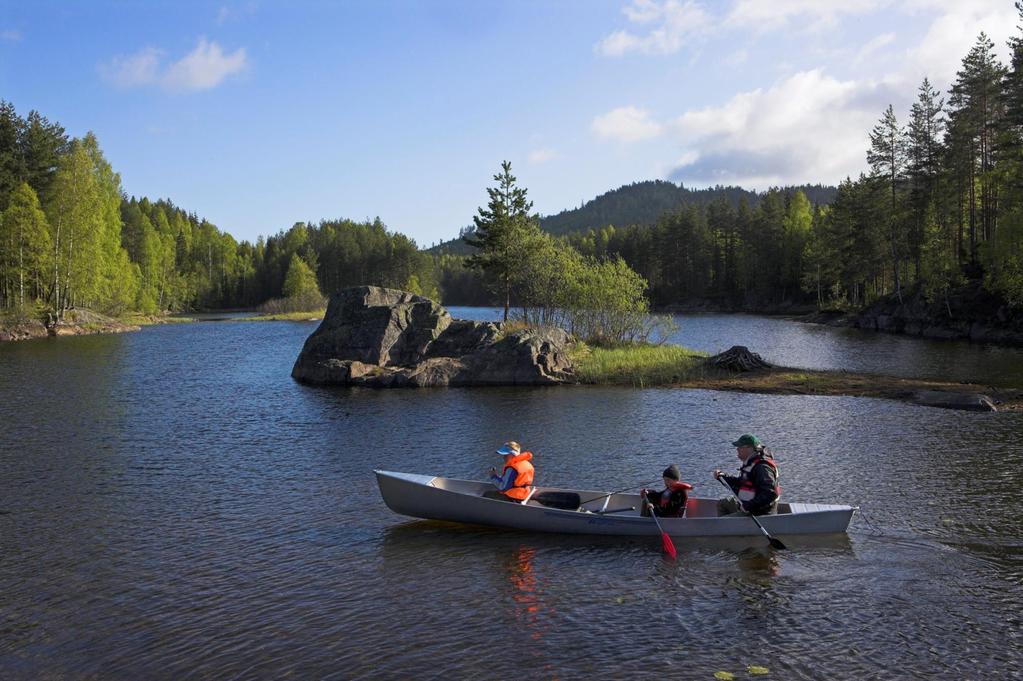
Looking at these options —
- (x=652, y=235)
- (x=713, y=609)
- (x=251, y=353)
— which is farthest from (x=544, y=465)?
(x=652, y=235)

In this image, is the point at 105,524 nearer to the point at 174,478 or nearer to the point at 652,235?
the point at 174,478

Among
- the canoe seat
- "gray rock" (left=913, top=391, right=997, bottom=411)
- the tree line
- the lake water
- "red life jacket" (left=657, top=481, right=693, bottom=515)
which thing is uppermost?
the tree line

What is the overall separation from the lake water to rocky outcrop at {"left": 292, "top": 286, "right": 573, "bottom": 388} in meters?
10.4

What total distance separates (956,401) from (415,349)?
28721 mm

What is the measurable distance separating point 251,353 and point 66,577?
4698 centimetres

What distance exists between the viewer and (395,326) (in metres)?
43.4

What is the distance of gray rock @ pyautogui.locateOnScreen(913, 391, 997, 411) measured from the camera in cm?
2847

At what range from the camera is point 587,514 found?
15672 millimetres

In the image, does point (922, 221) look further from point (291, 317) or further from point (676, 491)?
point (291, 317)

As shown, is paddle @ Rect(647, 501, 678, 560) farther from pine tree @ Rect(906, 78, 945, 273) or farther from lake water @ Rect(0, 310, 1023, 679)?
pine tree @ Rect(906, 78, 945, 273)

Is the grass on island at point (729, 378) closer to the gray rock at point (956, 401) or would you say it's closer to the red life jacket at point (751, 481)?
the gray rock at point (956, 401)

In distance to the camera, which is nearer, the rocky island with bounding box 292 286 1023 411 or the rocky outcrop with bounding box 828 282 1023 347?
the rocky island with bounding box 292 286 1023 411

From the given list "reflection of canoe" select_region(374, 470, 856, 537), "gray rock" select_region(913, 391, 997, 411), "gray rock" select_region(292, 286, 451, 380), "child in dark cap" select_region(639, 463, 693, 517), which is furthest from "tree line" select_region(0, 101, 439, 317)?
"gray rock" select_region(913, 391, 997, 411)

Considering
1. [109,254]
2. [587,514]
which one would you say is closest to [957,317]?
[587,514]
